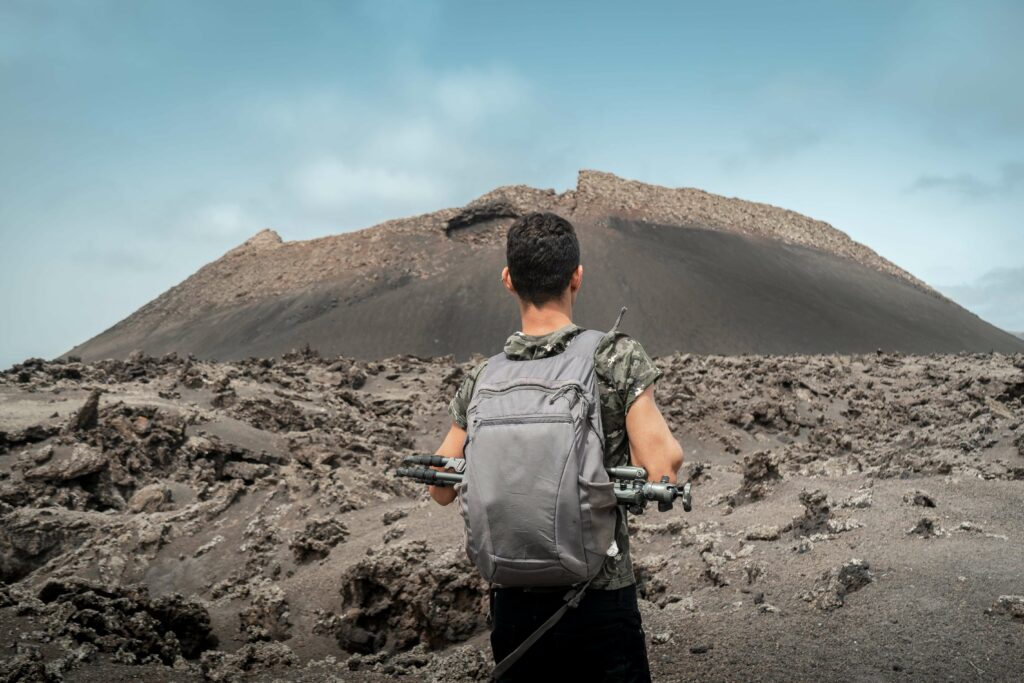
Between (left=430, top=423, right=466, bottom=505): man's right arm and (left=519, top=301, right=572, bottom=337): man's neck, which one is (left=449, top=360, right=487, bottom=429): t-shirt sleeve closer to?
(left=430, top=423, right=466, bottom=505): man's right arm

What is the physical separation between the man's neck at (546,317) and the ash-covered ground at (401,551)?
2.26 m

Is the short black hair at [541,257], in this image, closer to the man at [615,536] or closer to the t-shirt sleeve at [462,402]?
the man at [615,536]

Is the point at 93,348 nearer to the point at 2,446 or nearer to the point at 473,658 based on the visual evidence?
the point at 2,446

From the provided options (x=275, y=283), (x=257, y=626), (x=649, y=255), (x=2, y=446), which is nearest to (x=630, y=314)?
(x=649, y=255)

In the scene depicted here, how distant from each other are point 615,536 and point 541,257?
706 mm

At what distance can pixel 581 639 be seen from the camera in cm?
192

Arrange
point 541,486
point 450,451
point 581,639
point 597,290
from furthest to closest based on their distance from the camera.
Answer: point 597,290 < point 450,451 < point 581,639 < point 541,486

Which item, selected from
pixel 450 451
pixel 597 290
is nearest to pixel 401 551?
pixel 450 451

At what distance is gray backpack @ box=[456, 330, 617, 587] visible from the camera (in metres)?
1.81

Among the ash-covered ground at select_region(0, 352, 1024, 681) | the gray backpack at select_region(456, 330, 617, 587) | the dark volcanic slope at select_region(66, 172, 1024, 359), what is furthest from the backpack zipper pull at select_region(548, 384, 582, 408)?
the dark volcanic slope at select_region(66, 172, 1024, 359)

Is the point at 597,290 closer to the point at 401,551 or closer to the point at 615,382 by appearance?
the point at 401,551

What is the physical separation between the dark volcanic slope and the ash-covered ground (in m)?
17.9

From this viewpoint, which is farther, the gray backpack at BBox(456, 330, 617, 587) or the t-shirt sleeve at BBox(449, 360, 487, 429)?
the t-shirt sleeve at BBox(449, 360, 487, 429)

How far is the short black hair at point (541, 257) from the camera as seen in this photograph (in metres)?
2.09
